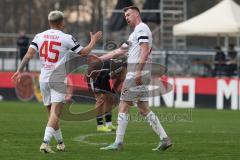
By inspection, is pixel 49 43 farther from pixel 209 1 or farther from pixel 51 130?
pixel 209 1

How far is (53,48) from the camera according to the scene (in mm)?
13227

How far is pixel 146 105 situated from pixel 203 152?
4.17 ft

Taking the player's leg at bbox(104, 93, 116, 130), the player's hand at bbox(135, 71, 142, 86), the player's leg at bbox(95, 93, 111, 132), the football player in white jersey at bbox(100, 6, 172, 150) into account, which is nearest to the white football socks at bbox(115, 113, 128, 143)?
the football player in white jersey at bbox(100, 6, 172, 150)

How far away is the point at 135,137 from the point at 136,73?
10.6 ft

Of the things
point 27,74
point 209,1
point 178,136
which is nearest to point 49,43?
Answer: point 178,136

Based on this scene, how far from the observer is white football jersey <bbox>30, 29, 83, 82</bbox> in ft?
43.4

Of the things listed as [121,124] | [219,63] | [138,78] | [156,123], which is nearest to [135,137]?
[156,123]

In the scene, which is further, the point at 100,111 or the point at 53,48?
the point at 100,111

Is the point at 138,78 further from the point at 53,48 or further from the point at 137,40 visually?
the point at 53,48

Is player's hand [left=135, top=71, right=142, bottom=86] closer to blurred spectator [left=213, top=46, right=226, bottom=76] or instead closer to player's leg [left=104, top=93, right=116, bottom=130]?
player's leg [left=104, top=93, right=116, bottom=130]

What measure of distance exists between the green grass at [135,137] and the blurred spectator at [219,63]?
548cm

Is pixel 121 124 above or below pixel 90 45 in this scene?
below

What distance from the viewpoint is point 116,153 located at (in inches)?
529

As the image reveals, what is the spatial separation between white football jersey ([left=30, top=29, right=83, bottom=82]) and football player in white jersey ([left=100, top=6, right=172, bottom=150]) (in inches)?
40.5
